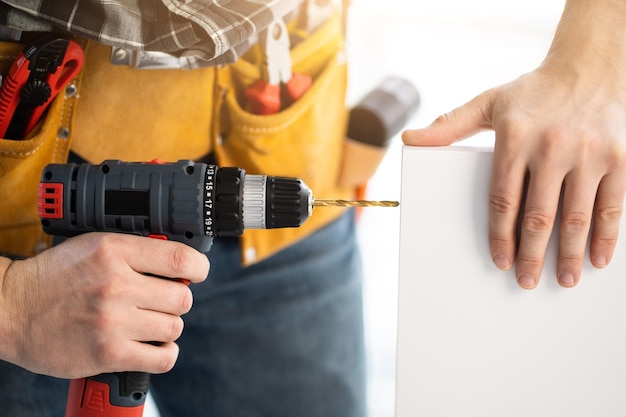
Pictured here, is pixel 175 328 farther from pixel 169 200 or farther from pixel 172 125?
pixel 172 125

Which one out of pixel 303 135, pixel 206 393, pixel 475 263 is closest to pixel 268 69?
pixel 303 135

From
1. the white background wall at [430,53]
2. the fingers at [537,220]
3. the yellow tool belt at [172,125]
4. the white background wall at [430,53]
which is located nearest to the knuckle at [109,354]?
the yellow tool belt at [172,125]

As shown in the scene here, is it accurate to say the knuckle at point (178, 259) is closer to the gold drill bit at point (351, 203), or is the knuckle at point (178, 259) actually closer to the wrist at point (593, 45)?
the gold drill bit at point (351, 203)

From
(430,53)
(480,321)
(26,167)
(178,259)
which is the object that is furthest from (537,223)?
(430,53)

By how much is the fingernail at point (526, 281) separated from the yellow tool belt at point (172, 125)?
384 millimetres

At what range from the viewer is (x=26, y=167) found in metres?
0.79

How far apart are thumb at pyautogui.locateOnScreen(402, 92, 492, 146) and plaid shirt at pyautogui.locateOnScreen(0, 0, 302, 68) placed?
0.24m

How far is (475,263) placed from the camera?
2.26ft

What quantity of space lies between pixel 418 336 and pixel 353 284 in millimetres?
381

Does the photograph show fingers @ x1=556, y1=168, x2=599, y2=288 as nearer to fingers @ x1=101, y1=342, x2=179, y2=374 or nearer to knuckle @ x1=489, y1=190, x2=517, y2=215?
knuckle @ x1=489, y1=190, x2=517, y2=215

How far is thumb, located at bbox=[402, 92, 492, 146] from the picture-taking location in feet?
2.32

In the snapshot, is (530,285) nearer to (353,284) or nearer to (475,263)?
(475,263)

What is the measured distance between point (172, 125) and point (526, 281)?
1.64 ft

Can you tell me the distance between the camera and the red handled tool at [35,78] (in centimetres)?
74
